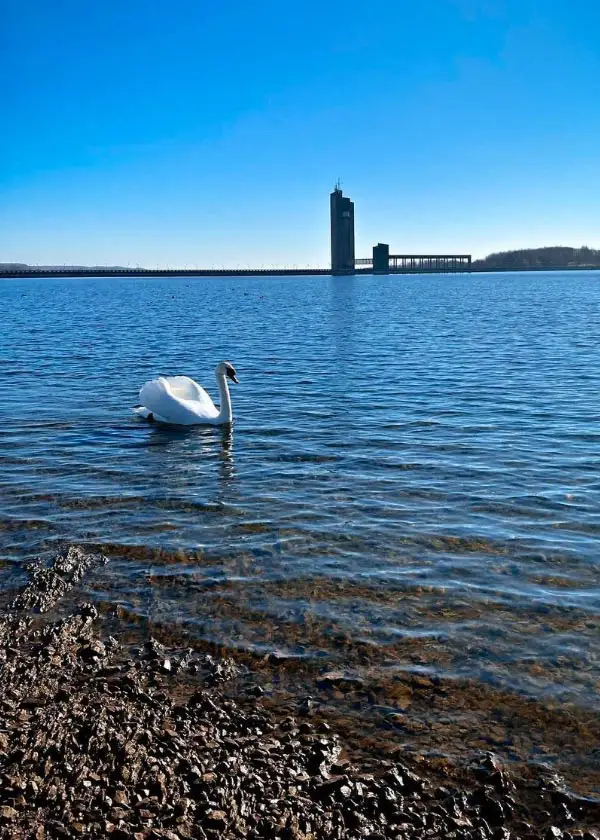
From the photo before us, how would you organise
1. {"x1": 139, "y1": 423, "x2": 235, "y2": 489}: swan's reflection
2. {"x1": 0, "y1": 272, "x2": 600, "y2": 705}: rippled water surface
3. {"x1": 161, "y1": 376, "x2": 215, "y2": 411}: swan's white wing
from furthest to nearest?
{"x1": 161, "y1": 376, "x2": 215, "y2": 411}: swan's white wing → {"x1": 139, "y1": 423, "x2": 235, "y2": 489}: swan's reflection → {"x1": 0, "y1": 272, "x2": 600, "y2": 705}: rippled water surface

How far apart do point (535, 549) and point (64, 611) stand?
16.3 ft

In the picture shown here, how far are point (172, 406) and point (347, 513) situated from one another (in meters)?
6.52

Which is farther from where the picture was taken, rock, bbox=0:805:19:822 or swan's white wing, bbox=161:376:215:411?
swan's white wing, bbox=161:376:215:411

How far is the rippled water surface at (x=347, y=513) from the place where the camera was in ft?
21.6

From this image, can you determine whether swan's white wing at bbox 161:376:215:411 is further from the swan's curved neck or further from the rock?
the rock

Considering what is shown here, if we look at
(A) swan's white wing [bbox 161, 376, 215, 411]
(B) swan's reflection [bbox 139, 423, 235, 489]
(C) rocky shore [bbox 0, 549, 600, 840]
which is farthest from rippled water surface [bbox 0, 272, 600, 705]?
(C) rocky shore [bbox 0, 549, 600, 840]

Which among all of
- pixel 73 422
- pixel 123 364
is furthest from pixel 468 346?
pixel 73 422

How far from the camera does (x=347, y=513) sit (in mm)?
9625

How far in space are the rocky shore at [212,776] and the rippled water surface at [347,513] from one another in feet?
3.61

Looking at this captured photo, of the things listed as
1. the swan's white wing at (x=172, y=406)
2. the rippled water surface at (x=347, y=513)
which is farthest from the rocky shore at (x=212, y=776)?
the swan's white wing at (x=172, y=406)

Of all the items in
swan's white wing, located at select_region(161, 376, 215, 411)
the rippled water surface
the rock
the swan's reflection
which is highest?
swan's white wing, located at select_region(161, 376, 215, 411)

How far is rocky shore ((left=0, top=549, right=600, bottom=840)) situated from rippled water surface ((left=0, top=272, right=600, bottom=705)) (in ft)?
3.61

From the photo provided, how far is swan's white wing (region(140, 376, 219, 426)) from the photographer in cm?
1513

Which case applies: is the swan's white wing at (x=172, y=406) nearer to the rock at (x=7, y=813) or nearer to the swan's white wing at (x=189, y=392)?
the swan's white wing at (x=189, y=392)
